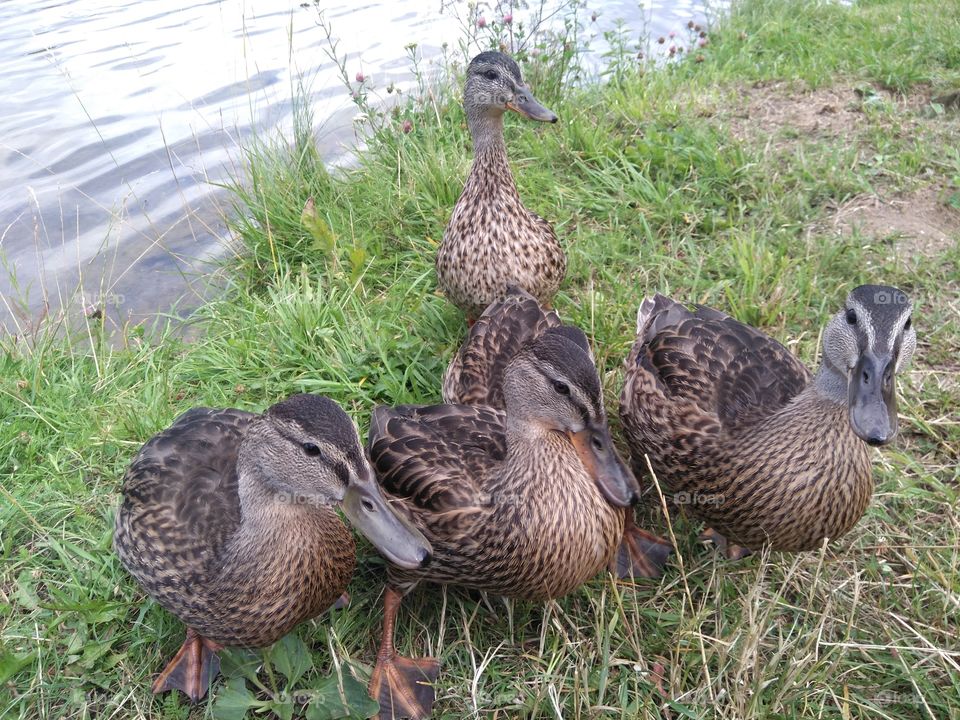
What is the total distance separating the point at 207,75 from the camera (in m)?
6.39

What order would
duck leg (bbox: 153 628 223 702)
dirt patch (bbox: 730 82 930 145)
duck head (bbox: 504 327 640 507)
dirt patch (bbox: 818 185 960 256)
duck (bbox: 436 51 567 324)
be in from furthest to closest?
dirt patch (bbox: 730 82 930 145) → dirt patch (bbox: 818 185 960 256) → duck (bbox: 436 51 567 324) → duck leg (bbox: 153 628 223 702) → duck head (bbox: 504 327 640 507)

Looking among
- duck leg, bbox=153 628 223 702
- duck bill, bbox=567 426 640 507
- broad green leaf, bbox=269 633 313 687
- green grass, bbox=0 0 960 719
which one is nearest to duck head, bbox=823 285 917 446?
green grass, bbox=0 0 960 719

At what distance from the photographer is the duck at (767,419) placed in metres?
2.16

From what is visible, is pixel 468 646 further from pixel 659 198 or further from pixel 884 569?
pixel 659 198

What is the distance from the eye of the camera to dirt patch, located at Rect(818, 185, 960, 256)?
4074 millimetres

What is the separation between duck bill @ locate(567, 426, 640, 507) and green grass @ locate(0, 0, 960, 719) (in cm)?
30

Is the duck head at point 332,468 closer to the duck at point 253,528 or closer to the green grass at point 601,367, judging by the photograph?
the duck at point 253,528

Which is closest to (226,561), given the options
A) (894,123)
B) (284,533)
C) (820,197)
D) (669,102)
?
(284,533)

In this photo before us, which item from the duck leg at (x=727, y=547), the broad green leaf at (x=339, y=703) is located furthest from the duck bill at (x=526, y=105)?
the broad green leaf at (x=339, y=703)

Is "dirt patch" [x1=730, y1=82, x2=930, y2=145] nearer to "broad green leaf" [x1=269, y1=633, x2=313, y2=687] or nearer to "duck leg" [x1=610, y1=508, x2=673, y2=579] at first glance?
"duck leg" [x1=610, y1=508, x2=673, y2=579]

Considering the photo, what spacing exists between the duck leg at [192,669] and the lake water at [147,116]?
2.38m

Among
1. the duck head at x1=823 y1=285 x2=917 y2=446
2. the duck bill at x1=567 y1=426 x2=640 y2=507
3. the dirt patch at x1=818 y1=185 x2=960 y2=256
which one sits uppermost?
the duck head at x1=823 y1=285 x2=917 y2=446

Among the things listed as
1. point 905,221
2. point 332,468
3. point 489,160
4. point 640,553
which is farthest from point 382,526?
point 905,221

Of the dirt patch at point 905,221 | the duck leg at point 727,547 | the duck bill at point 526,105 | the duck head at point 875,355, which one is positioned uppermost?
the duck bill at point 526,105
